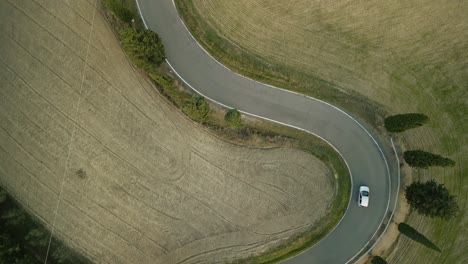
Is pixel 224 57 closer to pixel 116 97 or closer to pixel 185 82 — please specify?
pixel 185 82

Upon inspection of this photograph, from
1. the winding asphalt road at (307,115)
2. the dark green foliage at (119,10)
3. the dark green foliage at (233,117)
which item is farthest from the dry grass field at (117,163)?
the winding asphalt road at (307,115)

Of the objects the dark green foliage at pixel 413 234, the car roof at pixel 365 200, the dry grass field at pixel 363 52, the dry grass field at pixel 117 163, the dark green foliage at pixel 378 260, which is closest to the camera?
the dark green foliage at pixel 413 234

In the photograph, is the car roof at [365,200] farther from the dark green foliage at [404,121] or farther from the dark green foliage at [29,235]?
the dark green foliage at [29,235]

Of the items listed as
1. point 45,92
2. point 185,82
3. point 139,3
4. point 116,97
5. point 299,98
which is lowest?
point 45,92

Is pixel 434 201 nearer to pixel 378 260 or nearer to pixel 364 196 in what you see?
pixel 364 196

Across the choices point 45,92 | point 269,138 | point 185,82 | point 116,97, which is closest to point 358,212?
point 269,138

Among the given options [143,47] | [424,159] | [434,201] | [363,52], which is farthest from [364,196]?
[143,47]
